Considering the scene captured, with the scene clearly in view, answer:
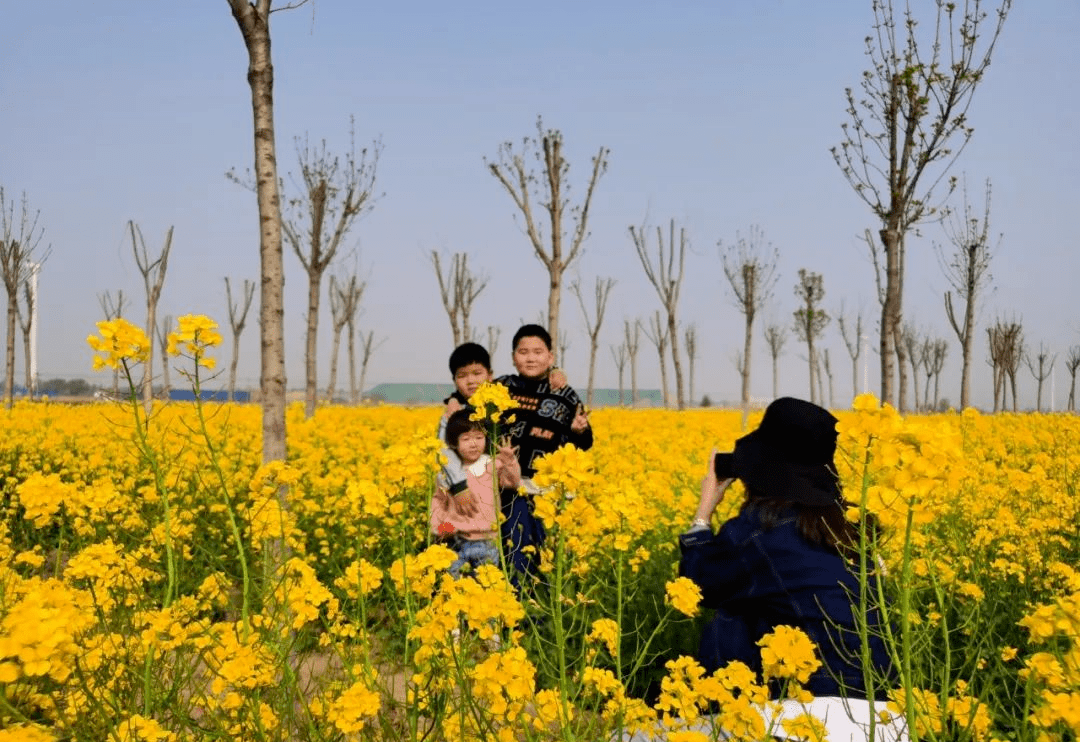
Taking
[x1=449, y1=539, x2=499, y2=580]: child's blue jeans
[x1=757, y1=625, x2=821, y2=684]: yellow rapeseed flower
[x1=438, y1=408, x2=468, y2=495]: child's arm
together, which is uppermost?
[x1=438, y1=408, x2=468, y2=495]: child's arm

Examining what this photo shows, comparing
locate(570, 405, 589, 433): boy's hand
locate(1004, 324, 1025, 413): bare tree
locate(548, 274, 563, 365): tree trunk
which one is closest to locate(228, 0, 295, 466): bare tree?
locate(570, 405, 589, 433): boy's hand

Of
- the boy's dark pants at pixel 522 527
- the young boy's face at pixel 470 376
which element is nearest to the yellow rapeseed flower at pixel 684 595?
the boy's dark pants at pixel 522 527

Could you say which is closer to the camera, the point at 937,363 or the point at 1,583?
the point at 1,583

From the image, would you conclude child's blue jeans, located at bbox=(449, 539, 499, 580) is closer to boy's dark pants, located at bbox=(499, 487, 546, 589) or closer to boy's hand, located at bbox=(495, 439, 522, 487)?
boy's dark pants, located at bbox=(499, 487, 546, 589)

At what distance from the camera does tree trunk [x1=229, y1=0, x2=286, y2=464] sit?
427 centimetres

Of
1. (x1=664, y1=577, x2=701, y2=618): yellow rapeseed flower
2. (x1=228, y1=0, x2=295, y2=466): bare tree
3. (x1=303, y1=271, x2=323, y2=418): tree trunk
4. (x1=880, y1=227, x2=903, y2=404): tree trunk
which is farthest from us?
(x1=303, y1=271, x2=323, y2=418): tree trunk

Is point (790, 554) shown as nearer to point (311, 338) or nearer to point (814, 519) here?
point (814, 519)

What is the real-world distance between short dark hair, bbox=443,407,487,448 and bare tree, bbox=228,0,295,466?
3.35 ft

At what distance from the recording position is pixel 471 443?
155 inches

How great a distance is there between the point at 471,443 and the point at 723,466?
166cm

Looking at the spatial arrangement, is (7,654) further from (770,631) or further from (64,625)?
(770,631)

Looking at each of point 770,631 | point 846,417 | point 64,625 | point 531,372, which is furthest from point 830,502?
point 531,372

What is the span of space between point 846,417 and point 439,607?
0.90 m

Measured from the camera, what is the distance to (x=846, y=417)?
135 centimetres
